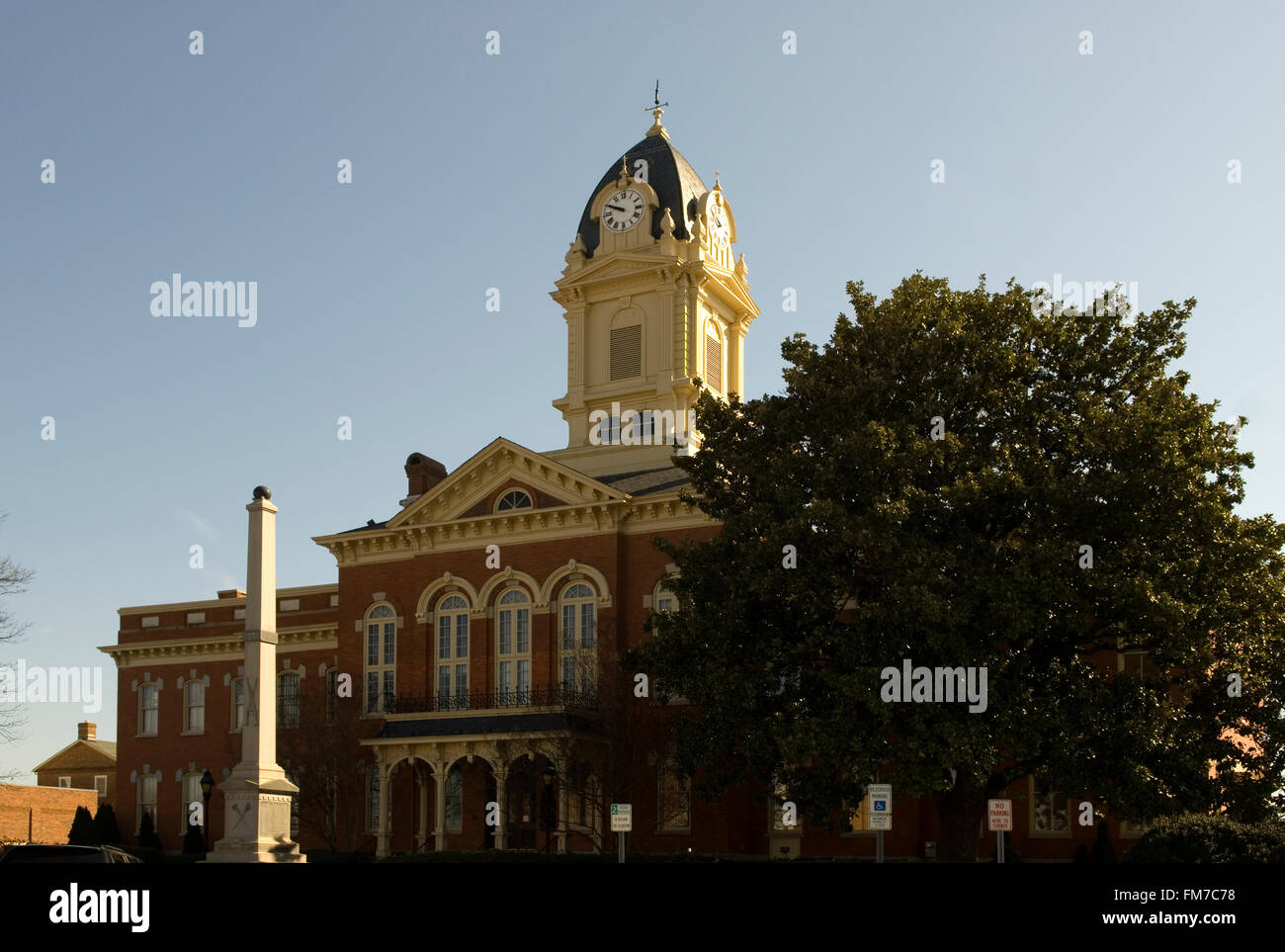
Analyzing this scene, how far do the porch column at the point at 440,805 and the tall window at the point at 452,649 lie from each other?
263 centimetres

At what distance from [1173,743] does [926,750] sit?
5006 mm

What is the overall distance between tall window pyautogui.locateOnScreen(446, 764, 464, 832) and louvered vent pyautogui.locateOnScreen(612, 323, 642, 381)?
15392 mm

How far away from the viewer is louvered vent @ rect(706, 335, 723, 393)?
54.6m

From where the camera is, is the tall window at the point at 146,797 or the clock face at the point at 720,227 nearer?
the clock face at the point at 720,227

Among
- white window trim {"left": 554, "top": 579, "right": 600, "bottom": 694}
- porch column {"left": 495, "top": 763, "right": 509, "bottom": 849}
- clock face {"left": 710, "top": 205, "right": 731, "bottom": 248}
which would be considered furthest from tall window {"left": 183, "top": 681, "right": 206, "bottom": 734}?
clock face {"left": 710, "top": 205, "right": 731, "bottom": 248}

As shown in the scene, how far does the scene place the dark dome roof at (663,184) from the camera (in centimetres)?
5450

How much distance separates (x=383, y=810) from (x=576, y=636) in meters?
8.26

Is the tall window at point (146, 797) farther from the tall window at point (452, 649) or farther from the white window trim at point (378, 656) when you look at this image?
the tall window at point (452, 649)

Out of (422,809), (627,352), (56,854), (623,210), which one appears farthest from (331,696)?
(56,854)

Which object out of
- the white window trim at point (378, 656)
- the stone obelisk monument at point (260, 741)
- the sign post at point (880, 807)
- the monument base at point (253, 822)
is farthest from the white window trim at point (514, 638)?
the sign post at point (880, 807)

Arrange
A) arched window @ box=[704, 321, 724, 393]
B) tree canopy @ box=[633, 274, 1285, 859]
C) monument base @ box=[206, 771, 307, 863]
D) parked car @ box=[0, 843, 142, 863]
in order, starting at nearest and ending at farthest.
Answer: parked car @ box=[0, 843, 142, 863] → tree canopy @ box=[633, 274, 1285, 859] → monument base @ box=[206, 771, 307, 863] → arched window @ box=[704, 321, 724, 393]

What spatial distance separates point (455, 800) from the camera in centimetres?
4722

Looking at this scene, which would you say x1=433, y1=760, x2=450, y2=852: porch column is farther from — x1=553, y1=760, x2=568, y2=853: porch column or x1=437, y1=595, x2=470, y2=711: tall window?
x1=553, y1=760, x2=568, y2=853: porch column
